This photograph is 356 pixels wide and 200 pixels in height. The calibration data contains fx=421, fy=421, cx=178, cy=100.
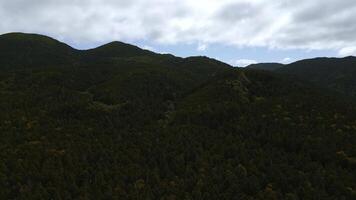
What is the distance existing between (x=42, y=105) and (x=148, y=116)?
17400 mm

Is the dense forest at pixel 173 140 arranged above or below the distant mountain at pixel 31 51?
below

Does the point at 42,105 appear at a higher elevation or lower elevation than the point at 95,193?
higher

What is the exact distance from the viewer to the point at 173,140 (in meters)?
50.4

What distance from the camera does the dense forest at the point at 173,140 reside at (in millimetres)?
37562

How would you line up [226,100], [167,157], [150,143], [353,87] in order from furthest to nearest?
[353,87], [226,100], [150,143], [167,157]

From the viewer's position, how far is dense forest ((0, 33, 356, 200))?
37562 mm

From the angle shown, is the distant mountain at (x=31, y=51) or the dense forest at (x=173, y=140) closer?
the dense forest at (x=173, y=140)

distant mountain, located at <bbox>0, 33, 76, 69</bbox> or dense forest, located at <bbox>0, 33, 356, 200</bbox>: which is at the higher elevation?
distant mountain, located at <bbox>0, 33, 76, 69</bbox>

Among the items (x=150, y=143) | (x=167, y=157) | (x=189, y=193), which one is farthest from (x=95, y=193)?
(x=150, y=143)

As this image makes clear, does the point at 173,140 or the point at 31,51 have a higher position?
the point at 31,51

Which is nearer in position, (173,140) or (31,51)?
(173,140)

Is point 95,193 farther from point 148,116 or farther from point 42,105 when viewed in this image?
point 42,105

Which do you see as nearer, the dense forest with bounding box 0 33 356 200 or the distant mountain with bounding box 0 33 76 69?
the dense forest with bounding box 0 33 356 200

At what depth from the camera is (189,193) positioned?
36.3 m
